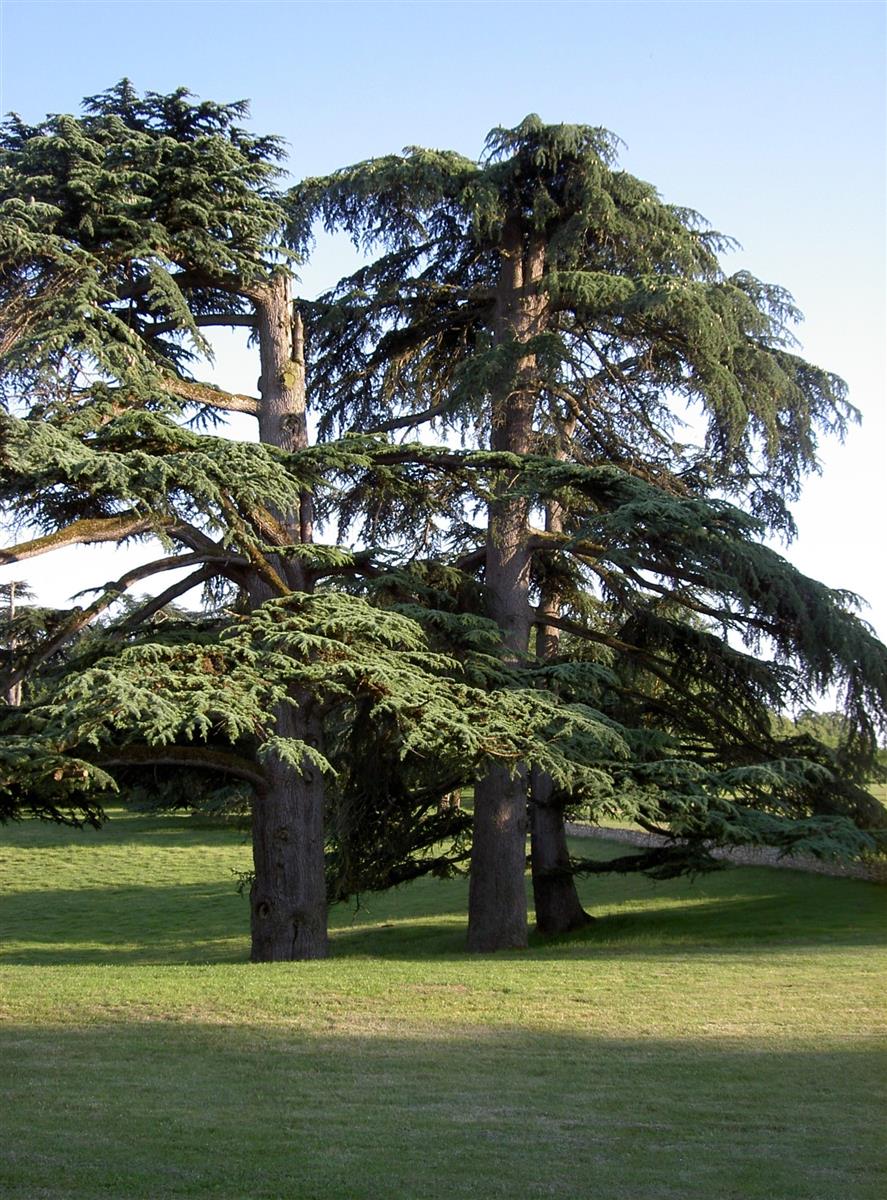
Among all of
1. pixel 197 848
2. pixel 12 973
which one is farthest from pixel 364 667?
pixel 197 848

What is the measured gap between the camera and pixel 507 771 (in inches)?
649

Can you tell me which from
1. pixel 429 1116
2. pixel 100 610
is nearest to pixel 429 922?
pixel 100 610

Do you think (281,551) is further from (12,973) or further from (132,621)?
(12,973)

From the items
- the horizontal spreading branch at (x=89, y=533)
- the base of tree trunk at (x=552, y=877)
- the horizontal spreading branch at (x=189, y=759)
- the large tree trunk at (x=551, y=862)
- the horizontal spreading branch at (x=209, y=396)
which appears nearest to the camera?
the horizontal spreading branch at (x=89, y=533)

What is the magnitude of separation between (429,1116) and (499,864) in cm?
918

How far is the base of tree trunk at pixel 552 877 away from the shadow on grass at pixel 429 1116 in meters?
8.16

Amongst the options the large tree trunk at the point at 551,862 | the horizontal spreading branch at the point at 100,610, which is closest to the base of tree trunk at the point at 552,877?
the large tree trunk at the point at 551,862

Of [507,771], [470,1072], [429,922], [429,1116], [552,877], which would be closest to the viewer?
[429,1116]

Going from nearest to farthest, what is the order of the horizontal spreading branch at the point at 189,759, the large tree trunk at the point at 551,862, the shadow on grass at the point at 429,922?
1. the horizontal spreading branch at the point at 189,759
2. the shadow on grass at the point at 429,922
3. the large tree trunk at the point at 551,862

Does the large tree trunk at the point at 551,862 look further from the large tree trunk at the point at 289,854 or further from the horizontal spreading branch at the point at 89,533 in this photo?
the horizontal spreading branch at the point at 89,533

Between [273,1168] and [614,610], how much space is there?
12716 millimetres

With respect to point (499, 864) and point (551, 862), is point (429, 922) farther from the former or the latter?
point (499, 864)

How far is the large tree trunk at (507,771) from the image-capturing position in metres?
16.6

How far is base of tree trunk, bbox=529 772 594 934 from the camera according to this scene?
18.3 m
